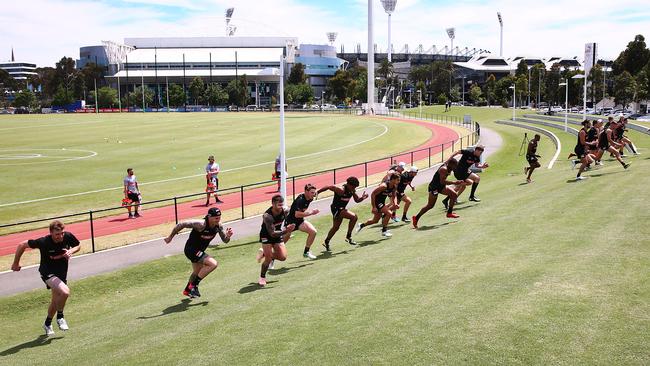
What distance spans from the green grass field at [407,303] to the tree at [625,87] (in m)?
72.0

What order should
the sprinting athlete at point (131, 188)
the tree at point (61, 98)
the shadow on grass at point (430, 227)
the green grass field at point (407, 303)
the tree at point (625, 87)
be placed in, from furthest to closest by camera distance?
the tree at point (61, 98), the tree at point (625, 87), the sprinting athlete at point (131, 188), the shadow on grass at point (430, 227), the green grass field at point (407, 303)

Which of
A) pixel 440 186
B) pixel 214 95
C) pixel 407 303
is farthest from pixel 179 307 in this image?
pixel 214 95

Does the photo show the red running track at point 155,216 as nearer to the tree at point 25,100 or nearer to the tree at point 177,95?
the tree at point 177,95

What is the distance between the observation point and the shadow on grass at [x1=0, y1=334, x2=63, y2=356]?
894cm

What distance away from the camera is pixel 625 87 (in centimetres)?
7900

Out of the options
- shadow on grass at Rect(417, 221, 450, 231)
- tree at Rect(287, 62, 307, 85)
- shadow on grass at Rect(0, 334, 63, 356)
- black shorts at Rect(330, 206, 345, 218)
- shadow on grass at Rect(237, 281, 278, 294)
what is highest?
tree at Rect(287, 62, 307, 85)

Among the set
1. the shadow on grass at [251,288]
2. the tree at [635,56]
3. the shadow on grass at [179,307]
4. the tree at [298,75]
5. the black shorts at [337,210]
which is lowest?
the shadow on grass at [179,307]

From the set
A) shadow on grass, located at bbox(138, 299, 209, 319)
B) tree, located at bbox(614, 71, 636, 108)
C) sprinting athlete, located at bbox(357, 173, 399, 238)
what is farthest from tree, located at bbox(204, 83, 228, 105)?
shadow on grass, located at bbox(138, 299, 209, 319)

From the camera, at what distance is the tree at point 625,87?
77644 millimetres

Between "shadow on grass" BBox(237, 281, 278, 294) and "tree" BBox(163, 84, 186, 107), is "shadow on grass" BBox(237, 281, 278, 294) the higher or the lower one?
the lower one

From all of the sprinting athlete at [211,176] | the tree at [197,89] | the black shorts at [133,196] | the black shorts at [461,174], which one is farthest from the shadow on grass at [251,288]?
the tree at [197,89]

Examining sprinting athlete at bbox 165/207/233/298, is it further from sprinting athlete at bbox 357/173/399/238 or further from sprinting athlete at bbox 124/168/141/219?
sprinting athlete at bbox 124/168/141/219

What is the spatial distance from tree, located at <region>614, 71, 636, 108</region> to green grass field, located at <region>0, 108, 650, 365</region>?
236ft

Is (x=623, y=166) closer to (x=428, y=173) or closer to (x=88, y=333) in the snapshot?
(x=428, y=173)
